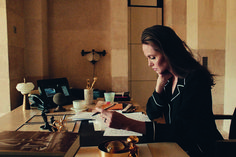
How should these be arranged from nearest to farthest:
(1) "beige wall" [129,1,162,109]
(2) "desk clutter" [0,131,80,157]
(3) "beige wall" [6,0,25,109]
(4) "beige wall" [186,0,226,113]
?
1. (2) "desk clutter" [0,131,80,157]
2. (3) "beige wall" [6,0,25,109]
3. (4) "beige wall" [186,0,226,113]
4. (1) "beige wall" [129,1,162,109]

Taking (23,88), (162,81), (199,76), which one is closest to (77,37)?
(23,88)

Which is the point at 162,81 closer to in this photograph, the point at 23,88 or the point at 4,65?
the point at 23,88

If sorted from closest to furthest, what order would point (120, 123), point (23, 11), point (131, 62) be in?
1. point (120, 123)
2. point (23, 11)
3. point (131, 62)

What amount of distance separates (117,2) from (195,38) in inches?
54.4

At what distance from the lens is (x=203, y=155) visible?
3.27ft

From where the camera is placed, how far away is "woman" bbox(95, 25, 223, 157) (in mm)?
992

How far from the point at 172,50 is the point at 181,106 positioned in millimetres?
361

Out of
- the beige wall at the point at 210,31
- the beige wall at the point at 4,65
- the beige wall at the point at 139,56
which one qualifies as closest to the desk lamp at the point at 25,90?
the beige wall at the point at 4,65

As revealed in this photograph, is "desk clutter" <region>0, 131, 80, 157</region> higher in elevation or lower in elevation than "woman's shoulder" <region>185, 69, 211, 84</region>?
lower

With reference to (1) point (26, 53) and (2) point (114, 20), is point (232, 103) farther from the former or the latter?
(1) point (26, 53)

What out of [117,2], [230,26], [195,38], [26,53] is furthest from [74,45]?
[230,26]

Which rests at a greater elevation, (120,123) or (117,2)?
(117,2)

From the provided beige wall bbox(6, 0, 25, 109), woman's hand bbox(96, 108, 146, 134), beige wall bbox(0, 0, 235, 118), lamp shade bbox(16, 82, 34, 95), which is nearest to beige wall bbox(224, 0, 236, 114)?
beige wall bbox(0, 0, 235, 118)

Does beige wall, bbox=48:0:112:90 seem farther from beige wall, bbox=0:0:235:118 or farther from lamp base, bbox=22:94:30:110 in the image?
lamp base, bbox=22:94:30:110
